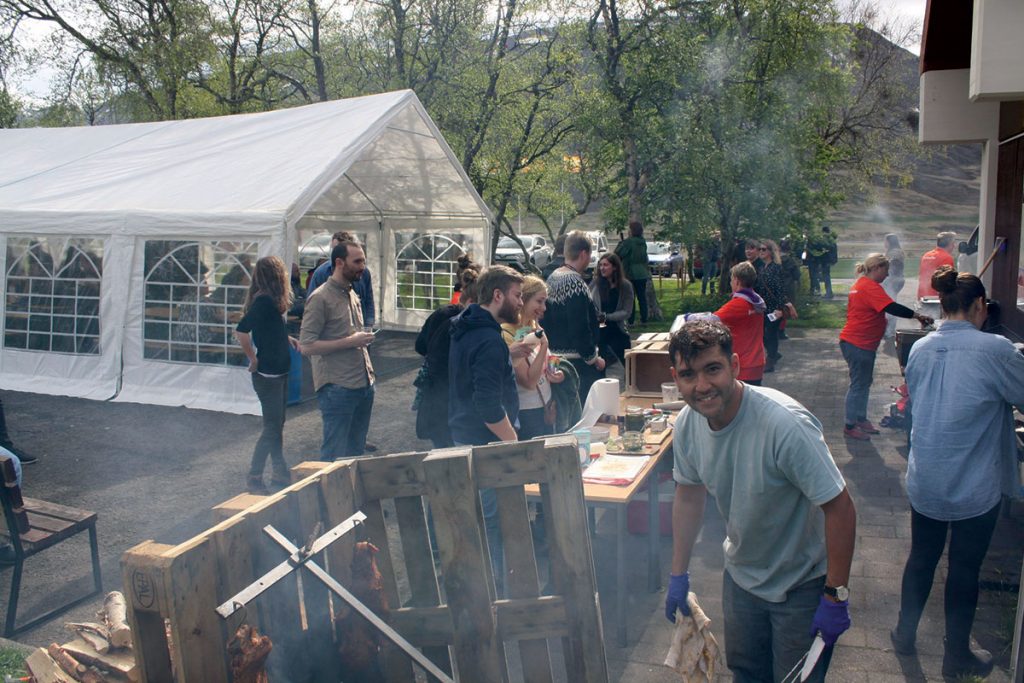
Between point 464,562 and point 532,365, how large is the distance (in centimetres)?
237

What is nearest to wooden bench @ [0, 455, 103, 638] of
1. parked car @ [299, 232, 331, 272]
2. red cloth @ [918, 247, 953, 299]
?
red cloth @ [918, 247, 953, 299]

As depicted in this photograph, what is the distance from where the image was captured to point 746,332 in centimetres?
701

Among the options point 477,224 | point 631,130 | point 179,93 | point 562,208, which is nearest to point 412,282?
point 477,224

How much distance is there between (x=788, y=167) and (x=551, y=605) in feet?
48.8

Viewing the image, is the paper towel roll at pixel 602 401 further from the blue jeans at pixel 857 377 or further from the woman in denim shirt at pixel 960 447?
the blue jeans at pixel 857 377

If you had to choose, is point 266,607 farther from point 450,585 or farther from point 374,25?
point 374,25

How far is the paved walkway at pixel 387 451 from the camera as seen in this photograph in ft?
14.4

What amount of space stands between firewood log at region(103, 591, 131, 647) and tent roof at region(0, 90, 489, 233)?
618 centimetres

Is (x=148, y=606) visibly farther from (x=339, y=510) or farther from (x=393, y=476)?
(x=393, y=476)

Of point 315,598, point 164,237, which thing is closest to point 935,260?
point 164,237

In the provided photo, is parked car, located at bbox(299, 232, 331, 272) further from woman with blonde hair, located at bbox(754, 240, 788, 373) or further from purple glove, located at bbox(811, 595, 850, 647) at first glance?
purple glove, located at bbox(811, 595, 850, 647)

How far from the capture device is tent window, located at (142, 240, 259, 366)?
32.3 ft

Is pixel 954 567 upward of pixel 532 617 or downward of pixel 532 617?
downward

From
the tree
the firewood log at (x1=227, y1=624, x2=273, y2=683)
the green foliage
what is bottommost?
the green foliage
